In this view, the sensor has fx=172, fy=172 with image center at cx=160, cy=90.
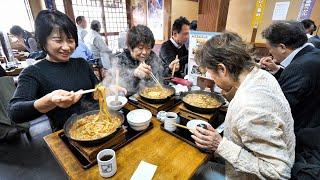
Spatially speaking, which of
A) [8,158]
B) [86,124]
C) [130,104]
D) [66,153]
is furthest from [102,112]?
[8,158]

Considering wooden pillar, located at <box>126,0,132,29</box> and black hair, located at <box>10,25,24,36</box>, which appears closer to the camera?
black hair, located at <box>10,25,24,36</box>

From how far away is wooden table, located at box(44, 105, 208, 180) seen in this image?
1.14m

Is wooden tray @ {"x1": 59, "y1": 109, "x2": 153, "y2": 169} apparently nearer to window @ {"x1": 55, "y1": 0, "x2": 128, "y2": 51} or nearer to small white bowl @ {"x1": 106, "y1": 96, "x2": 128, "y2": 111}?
small white bowl @ {"x1": 106, "y1": 96, "x2": 128, "y2": 111}

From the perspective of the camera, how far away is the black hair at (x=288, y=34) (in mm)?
2203

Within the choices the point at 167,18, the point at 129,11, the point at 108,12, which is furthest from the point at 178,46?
the point at 129,11

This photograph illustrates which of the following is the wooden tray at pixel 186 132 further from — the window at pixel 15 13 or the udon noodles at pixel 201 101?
the window at pixel 15 13

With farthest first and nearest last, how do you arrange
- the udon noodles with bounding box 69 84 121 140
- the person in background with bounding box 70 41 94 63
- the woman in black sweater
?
the person in background with bounding box 70 41 94 63 < the woman in black sweater < the udon noodles with bounding box 69 84 121 140

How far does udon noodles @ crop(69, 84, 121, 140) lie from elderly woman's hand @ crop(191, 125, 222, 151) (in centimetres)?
64

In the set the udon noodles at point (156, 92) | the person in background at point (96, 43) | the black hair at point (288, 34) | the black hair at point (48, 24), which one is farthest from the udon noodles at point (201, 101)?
the person in background at point (96, 43)

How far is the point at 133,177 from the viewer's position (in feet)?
3.62

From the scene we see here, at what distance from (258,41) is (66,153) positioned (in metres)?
6.91

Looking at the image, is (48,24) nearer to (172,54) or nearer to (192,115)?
(192,115)

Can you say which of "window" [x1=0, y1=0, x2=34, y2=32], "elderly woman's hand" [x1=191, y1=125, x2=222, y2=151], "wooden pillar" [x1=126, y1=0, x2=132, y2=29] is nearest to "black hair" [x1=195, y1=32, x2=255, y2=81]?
"elderly woman's hand" [x1=191, y1=125, x2=222, y2=151]

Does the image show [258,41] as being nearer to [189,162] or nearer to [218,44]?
[218,44]
